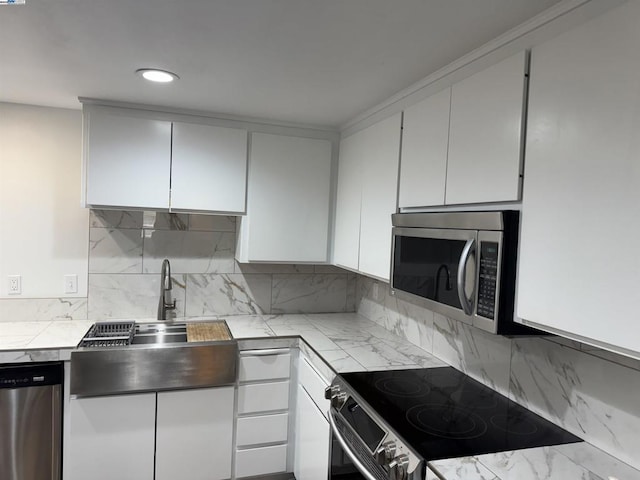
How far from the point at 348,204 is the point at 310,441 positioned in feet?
4.33

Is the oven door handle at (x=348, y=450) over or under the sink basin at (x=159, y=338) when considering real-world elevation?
under

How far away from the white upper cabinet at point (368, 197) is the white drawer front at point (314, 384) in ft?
1.92

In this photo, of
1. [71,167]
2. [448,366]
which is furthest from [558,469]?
[71,167]

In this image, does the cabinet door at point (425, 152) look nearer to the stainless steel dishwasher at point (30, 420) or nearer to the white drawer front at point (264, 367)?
the white drawer front at point (264, 367)

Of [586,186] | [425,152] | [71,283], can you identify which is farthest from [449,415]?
[71,283]

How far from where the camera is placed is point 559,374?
1455 mm

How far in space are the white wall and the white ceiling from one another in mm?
297

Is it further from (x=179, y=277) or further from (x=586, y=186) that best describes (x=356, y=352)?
(x=586, y=186)

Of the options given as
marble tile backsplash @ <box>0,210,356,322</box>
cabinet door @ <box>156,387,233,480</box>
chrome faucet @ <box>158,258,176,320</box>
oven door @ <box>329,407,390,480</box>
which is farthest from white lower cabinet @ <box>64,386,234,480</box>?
oven door @ <box>329,407,390,480</box>

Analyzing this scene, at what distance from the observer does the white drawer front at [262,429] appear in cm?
238

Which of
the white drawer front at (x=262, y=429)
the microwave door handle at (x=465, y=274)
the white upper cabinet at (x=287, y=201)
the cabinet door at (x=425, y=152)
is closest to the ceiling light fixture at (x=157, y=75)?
the white upper cabinet at (x=287, y=201)

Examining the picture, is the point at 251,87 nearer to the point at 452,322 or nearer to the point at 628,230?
the point at 452,322

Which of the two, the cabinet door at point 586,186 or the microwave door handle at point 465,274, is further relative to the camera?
the microwave door handle at point 465,274

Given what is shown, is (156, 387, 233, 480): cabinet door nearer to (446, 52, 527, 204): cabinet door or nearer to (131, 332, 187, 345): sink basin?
(131, 332, 187, 345): sink basin
